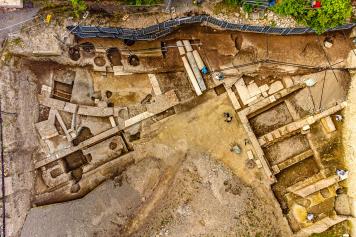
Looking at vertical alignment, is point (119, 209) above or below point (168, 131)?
below

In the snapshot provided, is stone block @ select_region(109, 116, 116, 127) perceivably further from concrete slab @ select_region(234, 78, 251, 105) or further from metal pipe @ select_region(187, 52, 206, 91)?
concrete slab @ select_region(234, 78, 251, 105)

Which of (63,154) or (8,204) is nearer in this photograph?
(8,204)

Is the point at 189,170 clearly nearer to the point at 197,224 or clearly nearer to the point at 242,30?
the point at 197,224

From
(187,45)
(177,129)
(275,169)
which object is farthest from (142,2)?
(275,169)

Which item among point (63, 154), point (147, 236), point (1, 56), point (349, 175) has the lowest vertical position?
point (349, 175)

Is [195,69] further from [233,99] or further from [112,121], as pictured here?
[112,121]

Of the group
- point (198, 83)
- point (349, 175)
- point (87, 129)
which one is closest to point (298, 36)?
point (198, 83)
